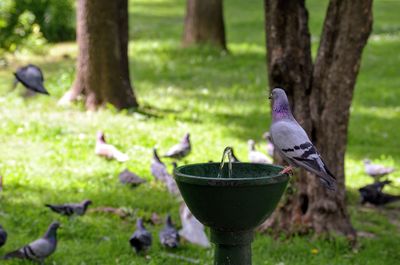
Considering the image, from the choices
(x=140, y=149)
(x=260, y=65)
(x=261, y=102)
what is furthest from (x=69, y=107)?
(x=260, y=65)

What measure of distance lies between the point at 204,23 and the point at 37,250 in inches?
519

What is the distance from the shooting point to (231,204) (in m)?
4.49

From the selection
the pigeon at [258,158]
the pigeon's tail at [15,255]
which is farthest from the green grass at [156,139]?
the pigeon at [258,158]

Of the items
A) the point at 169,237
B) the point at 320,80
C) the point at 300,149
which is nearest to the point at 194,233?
the point at 169,237

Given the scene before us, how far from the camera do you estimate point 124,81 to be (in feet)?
39.8

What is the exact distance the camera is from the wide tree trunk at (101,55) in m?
11.8

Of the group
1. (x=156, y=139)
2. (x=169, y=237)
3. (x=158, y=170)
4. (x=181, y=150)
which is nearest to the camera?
(x=169, y=237)

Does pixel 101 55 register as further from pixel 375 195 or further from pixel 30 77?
pixel 375 195

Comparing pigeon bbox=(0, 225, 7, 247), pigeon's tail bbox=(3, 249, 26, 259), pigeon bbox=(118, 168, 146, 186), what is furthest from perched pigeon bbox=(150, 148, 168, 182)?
pigeon's tail bbox=(3, 249, 26, 259)

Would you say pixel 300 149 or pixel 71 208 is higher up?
pixel 300 149

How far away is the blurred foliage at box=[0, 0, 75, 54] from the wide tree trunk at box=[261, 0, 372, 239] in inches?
471

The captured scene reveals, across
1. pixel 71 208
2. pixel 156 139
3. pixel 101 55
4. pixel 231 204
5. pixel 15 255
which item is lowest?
pixel 15 255

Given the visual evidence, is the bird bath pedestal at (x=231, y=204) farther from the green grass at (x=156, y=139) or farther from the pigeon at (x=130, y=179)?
the pigeon at (x=130, y=179)

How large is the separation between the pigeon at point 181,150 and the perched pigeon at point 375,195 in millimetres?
2391
